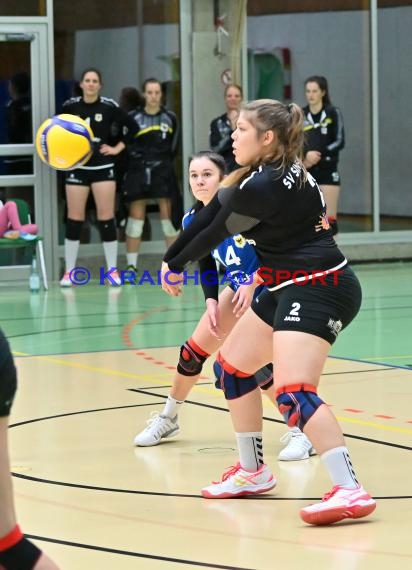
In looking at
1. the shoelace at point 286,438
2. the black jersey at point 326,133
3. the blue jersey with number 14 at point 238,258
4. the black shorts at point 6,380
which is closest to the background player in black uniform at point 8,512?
the black shorts at point 6,380

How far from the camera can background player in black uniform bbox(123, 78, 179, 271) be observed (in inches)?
570

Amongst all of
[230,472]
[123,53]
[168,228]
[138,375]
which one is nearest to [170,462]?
[230,472]

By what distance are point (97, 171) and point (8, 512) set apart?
11.0 meters

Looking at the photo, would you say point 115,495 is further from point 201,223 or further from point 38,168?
point 38,168

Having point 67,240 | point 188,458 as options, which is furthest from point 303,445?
point 67,240

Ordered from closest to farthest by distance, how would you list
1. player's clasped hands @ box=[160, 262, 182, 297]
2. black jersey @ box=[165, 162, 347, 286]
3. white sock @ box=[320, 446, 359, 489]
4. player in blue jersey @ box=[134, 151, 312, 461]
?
1. white sock @ box=[320, 446, 359, 489]
2. black jersey @ box=[165, 162, 347, 286]
3. player's clasped hands @ box=[160, 262, 182, 297]
4. player in blue jersey @ box=[134, 151, 312, 461]

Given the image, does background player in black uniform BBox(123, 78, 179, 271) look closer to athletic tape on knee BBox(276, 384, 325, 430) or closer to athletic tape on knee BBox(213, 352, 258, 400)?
athletic tape on knee BBox(213, 352, 258, 400)

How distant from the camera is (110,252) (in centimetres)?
1437

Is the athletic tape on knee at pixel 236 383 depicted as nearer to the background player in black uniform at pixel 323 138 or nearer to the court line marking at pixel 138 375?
the court line marking at pixel 138 375

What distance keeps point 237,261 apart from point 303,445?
932mm

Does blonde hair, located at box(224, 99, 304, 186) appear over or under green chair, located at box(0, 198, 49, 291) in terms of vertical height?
over

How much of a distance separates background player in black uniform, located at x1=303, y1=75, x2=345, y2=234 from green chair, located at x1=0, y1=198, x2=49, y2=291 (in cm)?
326

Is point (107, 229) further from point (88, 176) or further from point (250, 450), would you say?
point (250, 450)

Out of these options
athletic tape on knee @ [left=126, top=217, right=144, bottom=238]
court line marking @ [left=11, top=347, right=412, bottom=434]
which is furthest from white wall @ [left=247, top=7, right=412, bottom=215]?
court line marking @ [left=11, top=347, right=412, bottom=434]
